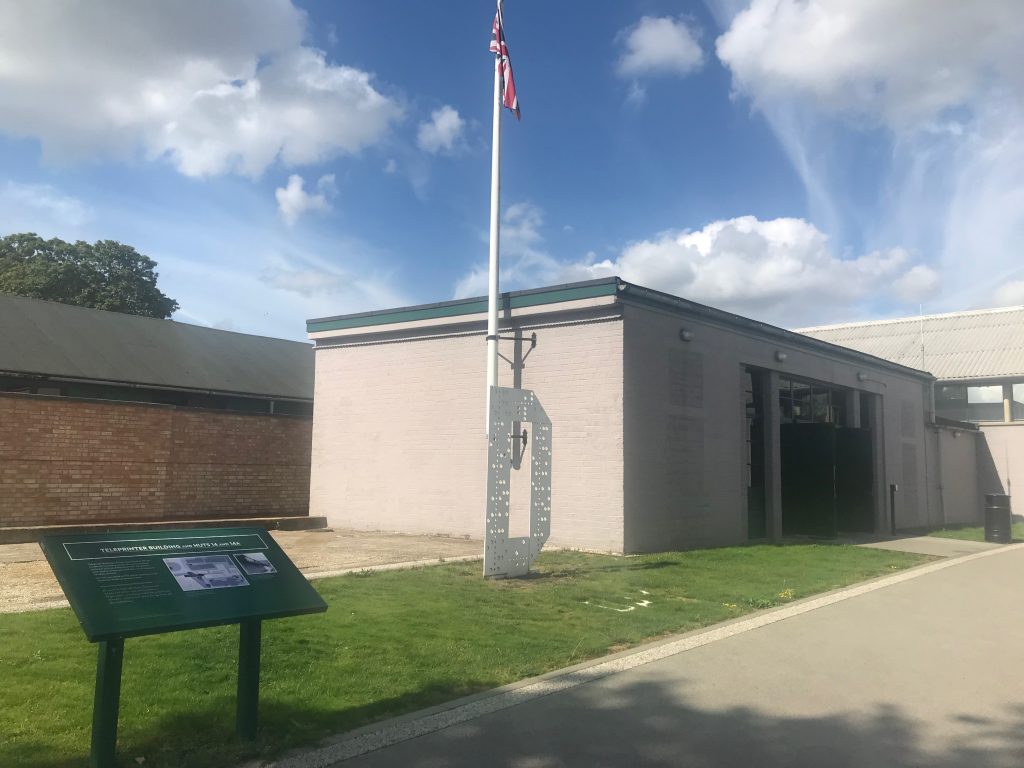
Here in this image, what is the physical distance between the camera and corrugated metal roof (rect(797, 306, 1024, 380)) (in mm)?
30750

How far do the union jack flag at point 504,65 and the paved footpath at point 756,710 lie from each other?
9.50m

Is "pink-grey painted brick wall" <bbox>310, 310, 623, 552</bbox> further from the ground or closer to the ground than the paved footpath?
further from the ground

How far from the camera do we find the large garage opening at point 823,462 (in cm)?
1888

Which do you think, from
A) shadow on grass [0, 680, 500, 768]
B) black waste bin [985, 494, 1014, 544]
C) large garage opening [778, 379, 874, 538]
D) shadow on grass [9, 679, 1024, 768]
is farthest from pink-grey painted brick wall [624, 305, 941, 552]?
shadow on grass [0, 680, 500, 768]

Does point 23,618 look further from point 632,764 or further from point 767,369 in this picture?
point 767,369

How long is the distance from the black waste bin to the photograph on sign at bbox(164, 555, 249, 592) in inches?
770

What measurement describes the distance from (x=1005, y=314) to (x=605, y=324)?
86.5ft

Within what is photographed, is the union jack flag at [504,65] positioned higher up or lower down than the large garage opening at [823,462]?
higher up

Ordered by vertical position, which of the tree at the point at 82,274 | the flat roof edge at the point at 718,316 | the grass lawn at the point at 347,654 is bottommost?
the grass lawn at the point at 347,654

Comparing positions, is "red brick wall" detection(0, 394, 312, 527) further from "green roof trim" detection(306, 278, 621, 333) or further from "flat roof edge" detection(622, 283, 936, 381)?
"flat roof edge" detection(622, 283, 936, 381)

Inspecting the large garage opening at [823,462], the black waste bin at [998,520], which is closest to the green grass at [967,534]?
the black waste bin at [998,520]

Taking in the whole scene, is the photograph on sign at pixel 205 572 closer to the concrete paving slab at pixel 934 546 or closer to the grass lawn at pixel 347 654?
the grass lawn at pixel 347 654

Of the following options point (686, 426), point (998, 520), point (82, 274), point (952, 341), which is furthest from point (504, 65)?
point (82, 274)

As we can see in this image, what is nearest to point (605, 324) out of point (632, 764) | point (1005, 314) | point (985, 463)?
point (632, 764)
